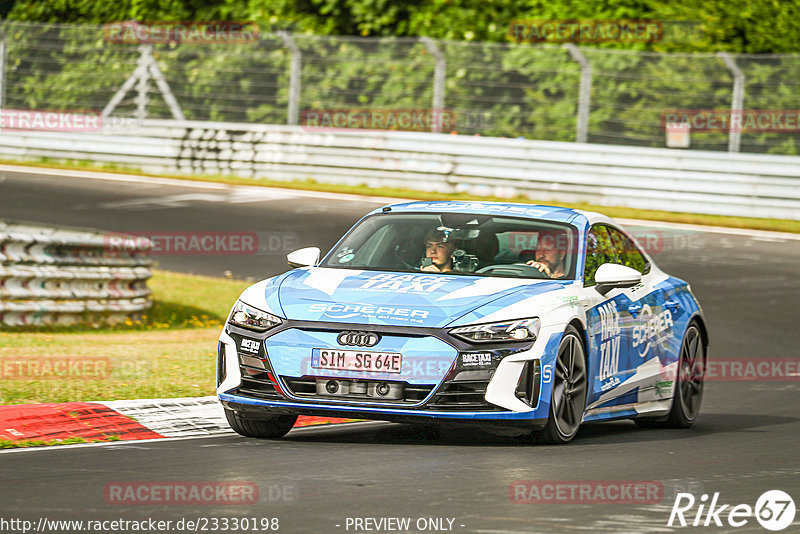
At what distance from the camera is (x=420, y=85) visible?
2547cm

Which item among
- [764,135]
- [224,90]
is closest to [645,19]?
[764,135]

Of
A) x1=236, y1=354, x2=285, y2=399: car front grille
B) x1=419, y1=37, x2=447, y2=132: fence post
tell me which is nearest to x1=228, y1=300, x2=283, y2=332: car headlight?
x1=236, y1=354, x2=285, y2=399: car front grille

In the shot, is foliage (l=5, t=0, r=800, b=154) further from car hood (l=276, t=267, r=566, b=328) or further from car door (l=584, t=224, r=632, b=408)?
car hood (l=276, t=267, r=566, b=328)

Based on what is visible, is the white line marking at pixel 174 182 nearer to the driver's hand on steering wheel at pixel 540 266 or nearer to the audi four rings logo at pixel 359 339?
the driver's hand on steering wheel at pixel 540 266

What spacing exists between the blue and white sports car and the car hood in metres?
0.01

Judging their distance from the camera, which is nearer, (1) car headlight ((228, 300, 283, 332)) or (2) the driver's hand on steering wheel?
(1) car headlight ((228, 300, 283, 332))

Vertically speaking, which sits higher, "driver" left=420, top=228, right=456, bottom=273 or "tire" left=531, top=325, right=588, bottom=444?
"driver" left=420, top=228, right=456, bottom=273
